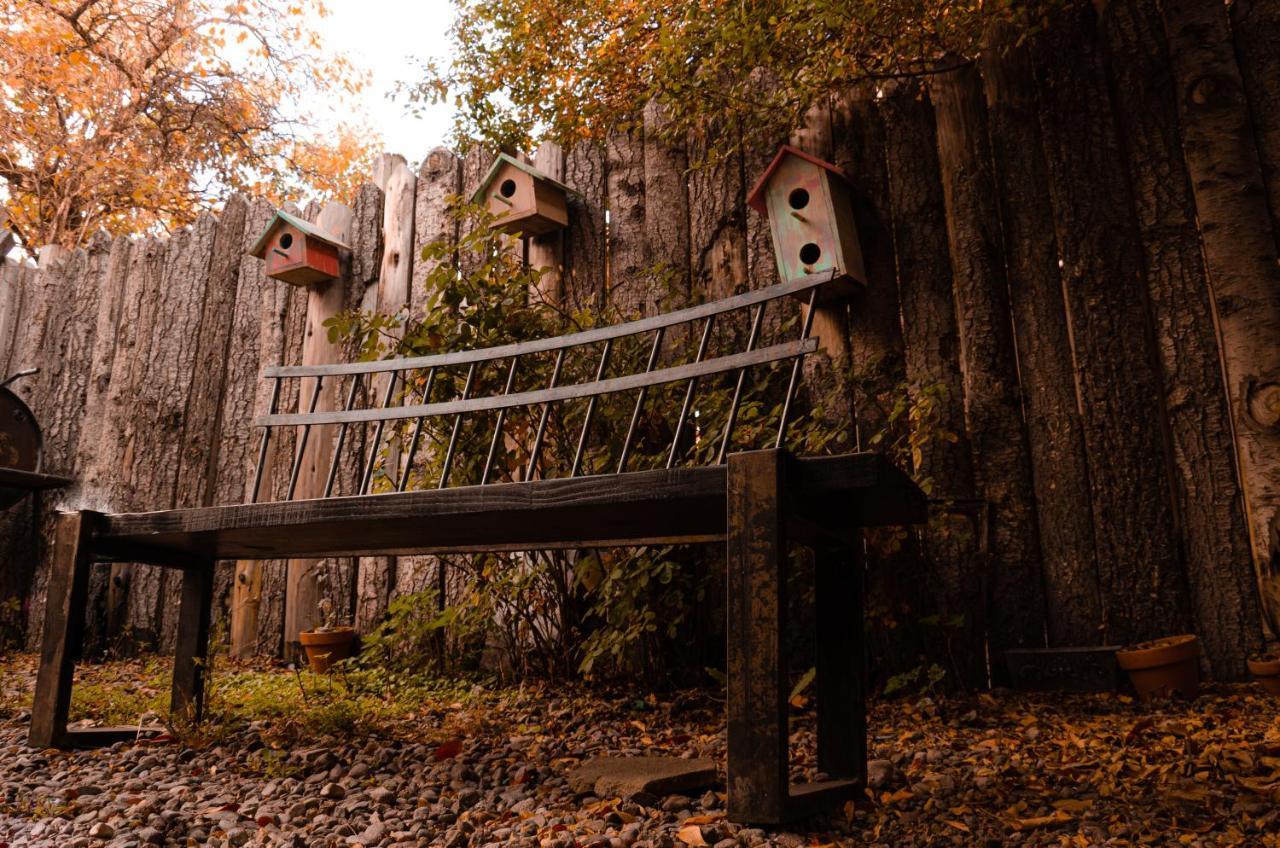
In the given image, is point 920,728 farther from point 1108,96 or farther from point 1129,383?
point 1108,96

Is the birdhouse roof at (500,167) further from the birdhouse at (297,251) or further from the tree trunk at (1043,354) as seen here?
the tree trunk at (1043,354)

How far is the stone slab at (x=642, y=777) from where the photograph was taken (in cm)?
216

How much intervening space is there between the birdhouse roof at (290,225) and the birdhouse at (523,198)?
1.03 metres

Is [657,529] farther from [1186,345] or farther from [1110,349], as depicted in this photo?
[1186,345]

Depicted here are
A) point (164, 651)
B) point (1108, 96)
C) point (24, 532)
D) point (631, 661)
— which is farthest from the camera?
point (24, 532)

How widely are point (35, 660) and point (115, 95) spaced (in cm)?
710

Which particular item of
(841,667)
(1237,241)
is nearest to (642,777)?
(841,667)

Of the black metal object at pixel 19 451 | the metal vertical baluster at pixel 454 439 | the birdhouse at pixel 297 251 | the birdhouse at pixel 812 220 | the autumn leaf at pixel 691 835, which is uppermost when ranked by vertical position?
the birdhouse at pixel 297 251

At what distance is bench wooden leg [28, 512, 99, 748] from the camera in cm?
282

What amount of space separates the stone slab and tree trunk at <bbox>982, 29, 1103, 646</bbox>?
158 centimetres

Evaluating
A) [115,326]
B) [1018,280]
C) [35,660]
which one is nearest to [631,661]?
[1018,280]

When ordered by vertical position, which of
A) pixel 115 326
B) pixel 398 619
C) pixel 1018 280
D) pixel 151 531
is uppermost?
pixel 115 326

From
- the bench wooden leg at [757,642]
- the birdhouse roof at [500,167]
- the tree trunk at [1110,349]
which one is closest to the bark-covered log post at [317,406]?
the birdhouse roof at [500,167]

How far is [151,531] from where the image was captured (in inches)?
110
